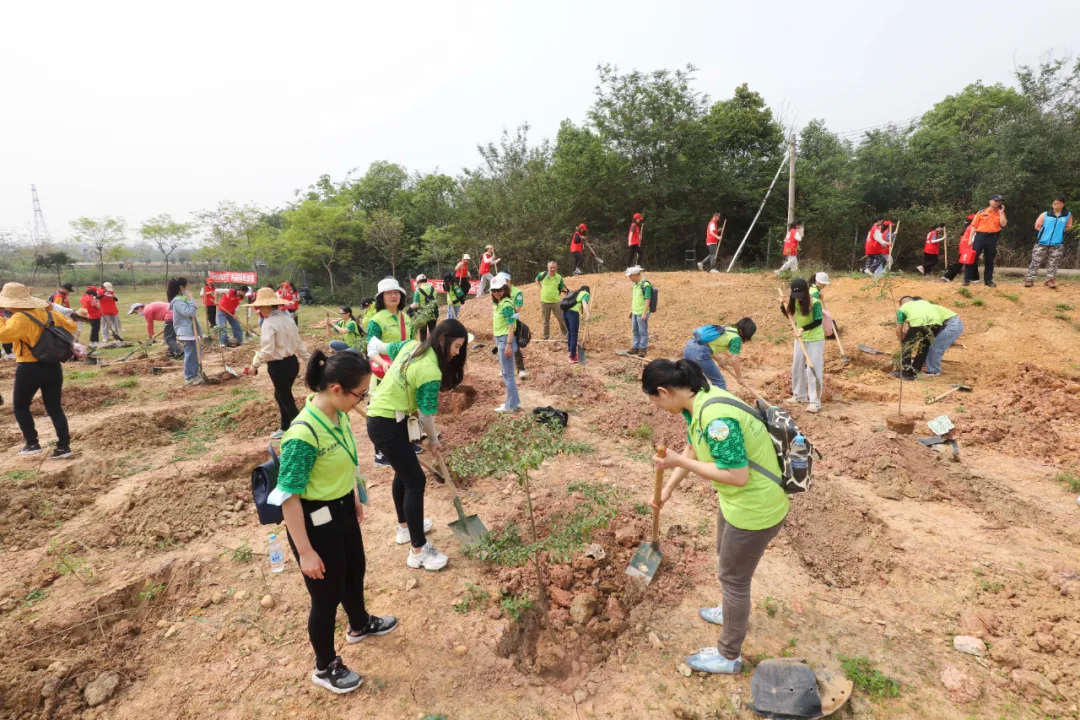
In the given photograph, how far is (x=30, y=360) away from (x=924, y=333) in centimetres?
1187

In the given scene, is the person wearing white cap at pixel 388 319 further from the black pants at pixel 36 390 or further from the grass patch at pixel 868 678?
the grass patch at pixel 868 678

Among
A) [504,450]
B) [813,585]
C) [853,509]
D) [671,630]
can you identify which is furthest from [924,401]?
[504,450]

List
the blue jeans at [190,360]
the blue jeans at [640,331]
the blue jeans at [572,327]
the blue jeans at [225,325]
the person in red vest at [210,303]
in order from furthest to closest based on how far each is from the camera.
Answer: the person in red vest at [210,303]
the blue jeans at [225,325]
the blue jeans at [640,331]
the blue jeans at [572,327]
the blue jeans at [190,360]

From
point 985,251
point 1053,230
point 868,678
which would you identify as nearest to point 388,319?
point 868,678

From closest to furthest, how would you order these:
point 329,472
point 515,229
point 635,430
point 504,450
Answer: point 329,472 < point 504,450 < point 635,430 < point 515,229

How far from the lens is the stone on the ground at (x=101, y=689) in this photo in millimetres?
2785

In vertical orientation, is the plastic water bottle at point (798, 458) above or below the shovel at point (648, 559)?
above

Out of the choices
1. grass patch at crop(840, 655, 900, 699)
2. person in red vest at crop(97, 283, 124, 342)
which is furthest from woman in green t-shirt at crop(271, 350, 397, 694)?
person in red vest at crop(97, 283, 124, 342)

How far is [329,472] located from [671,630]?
234 centimetres

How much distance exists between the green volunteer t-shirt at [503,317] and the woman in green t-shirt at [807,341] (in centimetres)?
362

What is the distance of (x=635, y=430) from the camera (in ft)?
20.2

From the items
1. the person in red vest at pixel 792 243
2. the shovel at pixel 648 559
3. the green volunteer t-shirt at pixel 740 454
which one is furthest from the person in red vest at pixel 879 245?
the green volunteer t-shirt at pixel 740 454

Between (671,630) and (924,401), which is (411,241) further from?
(671,630)

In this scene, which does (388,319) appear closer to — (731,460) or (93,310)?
(731,460)
